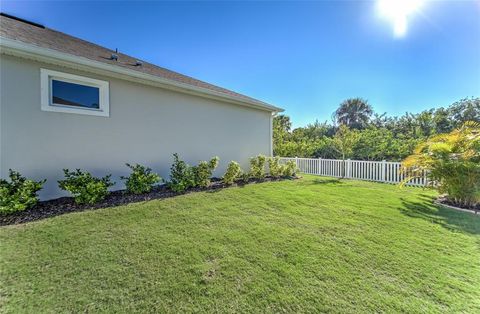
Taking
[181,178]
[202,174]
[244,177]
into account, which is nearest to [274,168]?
[244,177]

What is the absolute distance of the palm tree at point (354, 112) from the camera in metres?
31.9

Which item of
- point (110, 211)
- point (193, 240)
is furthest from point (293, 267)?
point (110, 211)

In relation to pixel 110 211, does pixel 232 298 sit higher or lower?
lower

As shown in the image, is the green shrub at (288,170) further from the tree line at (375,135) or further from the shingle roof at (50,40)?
the shingle roof at (50,40)

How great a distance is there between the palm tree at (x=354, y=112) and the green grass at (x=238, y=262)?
104ft

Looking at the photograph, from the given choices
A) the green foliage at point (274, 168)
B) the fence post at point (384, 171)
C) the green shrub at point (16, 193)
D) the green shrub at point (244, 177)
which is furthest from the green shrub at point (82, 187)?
the fence post at point (384, 171)

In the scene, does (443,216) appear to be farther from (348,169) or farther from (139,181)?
(139,181)

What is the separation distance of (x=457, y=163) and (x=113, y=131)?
8919mm

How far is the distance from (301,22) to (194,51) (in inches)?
168

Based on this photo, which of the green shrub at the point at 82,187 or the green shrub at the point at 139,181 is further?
the green shrub at the point at 139,181

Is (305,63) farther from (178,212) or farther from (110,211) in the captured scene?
(110,211)

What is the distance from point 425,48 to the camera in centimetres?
777

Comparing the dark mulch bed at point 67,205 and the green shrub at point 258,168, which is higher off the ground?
the green shrub at point 258,168

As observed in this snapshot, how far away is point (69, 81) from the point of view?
4621mm
